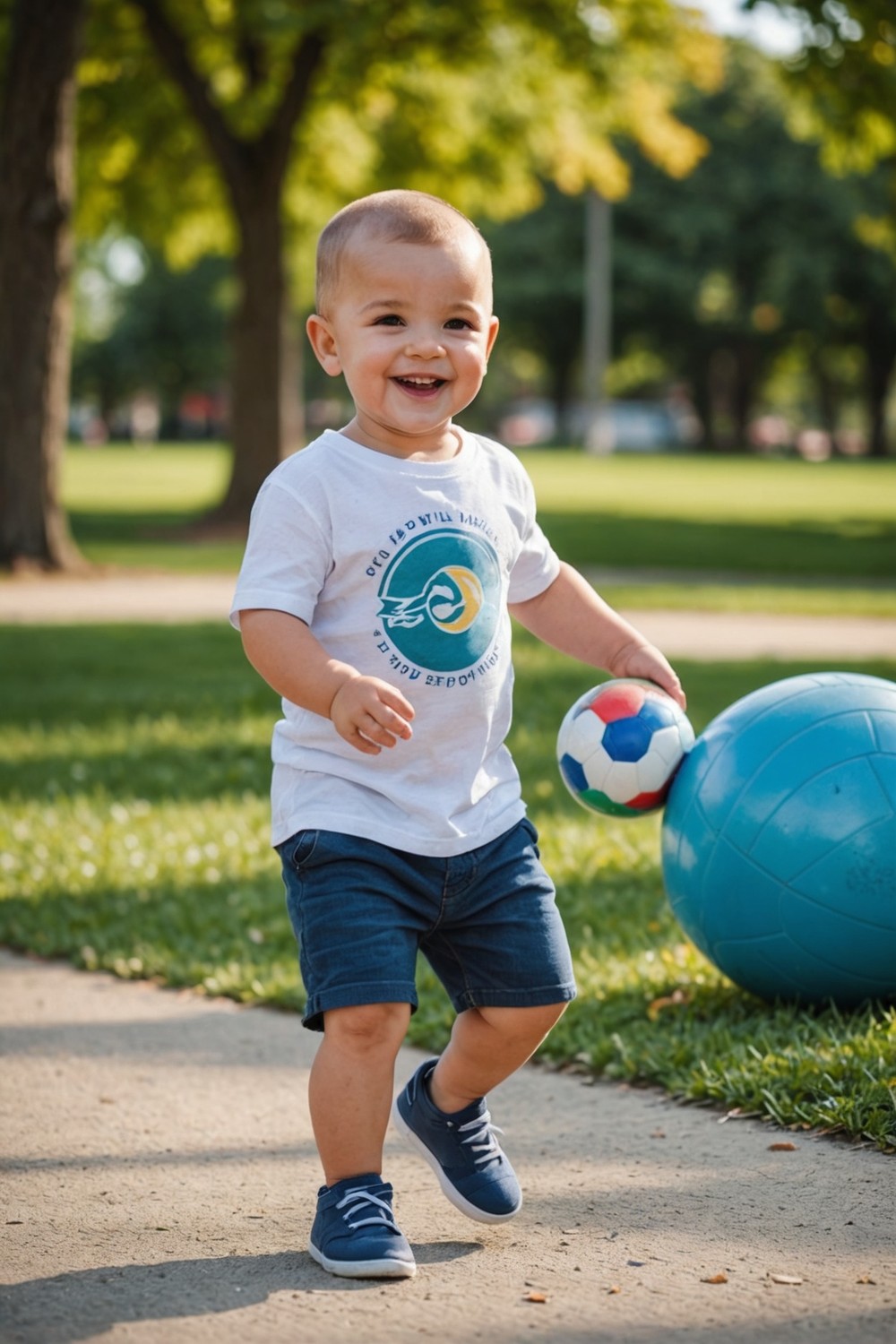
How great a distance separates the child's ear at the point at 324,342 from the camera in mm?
3301

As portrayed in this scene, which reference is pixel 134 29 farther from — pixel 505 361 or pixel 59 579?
pixel 505 361

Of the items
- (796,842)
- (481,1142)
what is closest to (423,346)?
(481,1142)

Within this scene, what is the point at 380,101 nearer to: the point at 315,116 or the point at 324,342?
the point at 315,116

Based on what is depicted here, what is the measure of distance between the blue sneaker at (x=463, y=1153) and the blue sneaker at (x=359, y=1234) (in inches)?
7.5

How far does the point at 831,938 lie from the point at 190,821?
3436mm

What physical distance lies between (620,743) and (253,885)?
2.42 meters

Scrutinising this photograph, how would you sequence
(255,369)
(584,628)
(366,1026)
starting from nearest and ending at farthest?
(366,1026) → (584,628) → (255,369)

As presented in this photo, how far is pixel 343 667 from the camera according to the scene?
2986mm

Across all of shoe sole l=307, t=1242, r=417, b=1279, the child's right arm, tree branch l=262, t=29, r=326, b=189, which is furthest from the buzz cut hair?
tree branch l=262, t=29, r=326, b=189

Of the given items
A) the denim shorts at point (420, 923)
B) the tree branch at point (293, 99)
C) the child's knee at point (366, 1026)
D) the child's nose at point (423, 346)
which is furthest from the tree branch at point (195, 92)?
the child's knee at point (366, 1026)

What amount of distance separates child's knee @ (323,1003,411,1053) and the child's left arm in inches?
37.0

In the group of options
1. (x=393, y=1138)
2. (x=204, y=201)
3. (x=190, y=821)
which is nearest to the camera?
(x=393, y=1138)

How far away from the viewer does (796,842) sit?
13.5 feet

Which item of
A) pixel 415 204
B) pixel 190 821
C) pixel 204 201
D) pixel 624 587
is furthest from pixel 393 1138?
pixel 204 201
